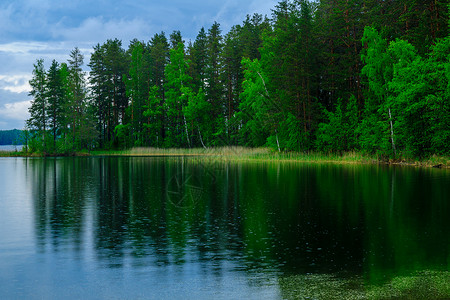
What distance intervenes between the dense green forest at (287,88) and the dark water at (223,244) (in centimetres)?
2580

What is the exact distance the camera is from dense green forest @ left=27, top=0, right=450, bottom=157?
157ft

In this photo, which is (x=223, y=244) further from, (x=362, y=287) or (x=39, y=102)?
(x=39, y=102)

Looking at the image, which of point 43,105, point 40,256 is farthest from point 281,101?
point 40,256

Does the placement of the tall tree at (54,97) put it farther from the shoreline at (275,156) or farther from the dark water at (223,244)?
the dark water at (223,244)

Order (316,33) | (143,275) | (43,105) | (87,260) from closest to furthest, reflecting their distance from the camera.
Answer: (143,275)
(87,260)
(316,33)
(43,105)

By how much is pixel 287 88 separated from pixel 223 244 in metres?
58.7

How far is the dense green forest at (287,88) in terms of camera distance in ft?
157

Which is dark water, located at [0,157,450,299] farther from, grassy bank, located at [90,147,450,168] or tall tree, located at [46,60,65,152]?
tall tree, located at [46,60,65,152]

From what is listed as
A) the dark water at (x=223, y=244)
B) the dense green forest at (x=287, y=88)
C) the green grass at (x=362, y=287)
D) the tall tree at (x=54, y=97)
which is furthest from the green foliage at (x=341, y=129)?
the tall tree at (x=54, y=97)

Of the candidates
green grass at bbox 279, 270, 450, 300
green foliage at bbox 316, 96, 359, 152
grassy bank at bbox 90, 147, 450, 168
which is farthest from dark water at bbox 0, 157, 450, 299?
green foliage at bbox 316, 96, 359, 152

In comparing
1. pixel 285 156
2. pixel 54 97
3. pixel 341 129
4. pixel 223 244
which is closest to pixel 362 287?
pixel 223 244

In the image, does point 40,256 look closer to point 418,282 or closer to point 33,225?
point 33,225

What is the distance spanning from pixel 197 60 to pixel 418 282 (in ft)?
334

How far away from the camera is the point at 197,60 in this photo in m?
107
